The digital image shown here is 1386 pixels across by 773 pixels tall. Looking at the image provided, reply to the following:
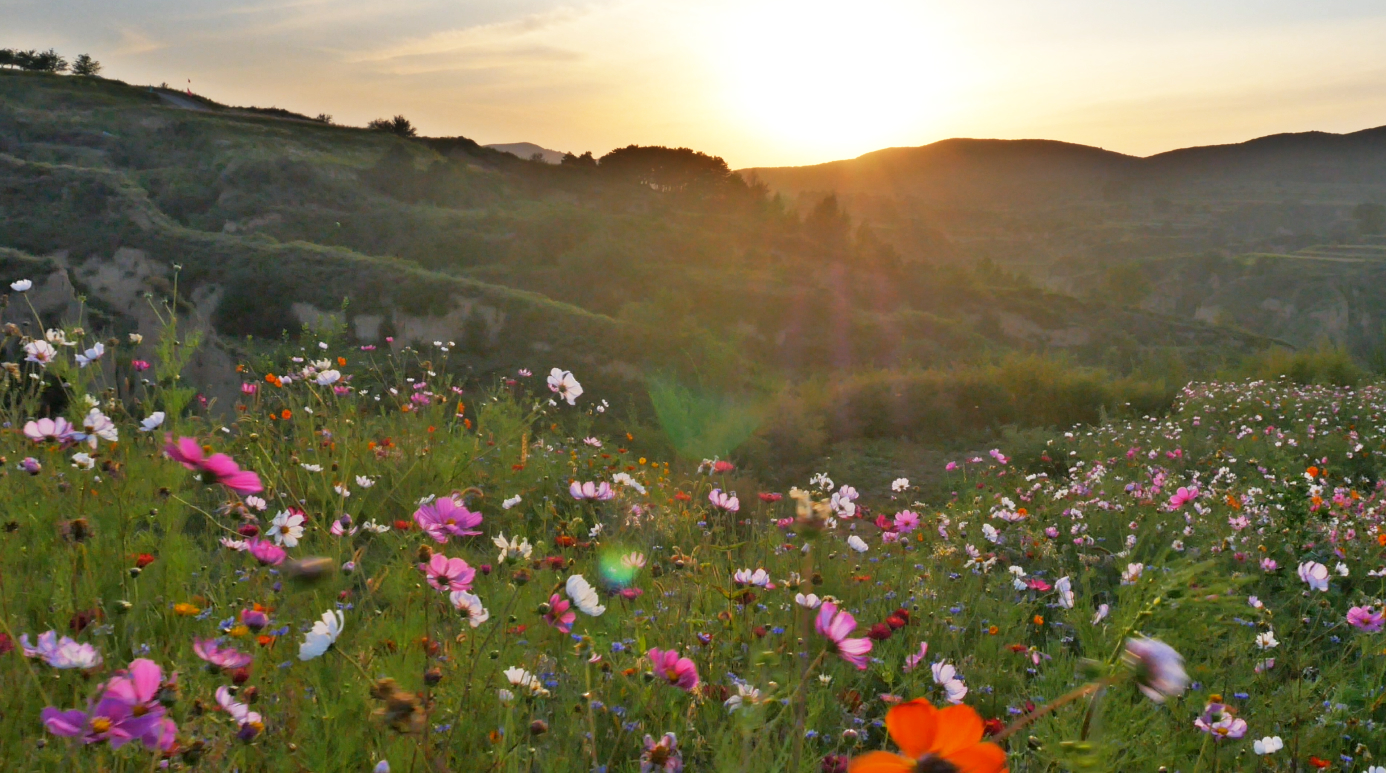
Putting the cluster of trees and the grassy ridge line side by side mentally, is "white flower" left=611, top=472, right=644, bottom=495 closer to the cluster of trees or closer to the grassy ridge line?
the grassy ridge line

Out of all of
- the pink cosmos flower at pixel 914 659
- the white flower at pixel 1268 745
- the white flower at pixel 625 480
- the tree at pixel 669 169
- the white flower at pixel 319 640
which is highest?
the tree at pixel 669 169

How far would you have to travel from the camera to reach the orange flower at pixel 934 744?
2.26 feet

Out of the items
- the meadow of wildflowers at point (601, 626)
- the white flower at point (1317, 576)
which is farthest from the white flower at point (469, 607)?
the white flower at point (1317, 576)

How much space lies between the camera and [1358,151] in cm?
10231

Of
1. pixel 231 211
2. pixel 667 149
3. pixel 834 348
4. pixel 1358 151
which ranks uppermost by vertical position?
pixel 1358 151

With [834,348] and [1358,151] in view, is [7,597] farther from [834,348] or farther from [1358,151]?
[1358,151]

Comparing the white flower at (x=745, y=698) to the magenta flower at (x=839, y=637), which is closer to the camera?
the magenta flower at (x=839, y=637)

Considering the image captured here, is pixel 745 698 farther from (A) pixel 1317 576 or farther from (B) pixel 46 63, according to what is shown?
(B) pixel 46 63

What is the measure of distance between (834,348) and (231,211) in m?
20.5

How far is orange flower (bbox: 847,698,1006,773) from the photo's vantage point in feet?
2.26

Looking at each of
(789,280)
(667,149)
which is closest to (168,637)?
(789,280)

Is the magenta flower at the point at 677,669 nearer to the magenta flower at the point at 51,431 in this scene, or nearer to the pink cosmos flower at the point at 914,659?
the pink cosmos flower at the point at 914,659

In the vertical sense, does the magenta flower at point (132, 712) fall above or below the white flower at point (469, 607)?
above

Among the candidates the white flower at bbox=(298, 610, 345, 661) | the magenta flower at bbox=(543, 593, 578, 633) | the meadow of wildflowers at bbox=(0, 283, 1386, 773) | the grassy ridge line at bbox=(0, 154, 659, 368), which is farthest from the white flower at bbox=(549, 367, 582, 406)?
the grassy ridge line at bbox=(0, 154, 659, 368)
